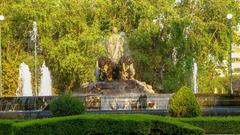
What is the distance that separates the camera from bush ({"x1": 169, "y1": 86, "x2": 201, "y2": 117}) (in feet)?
66.4

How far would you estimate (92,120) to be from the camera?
14312 millimetres

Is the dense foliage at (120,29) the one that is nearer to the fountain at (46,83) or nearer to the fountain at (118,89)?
the fountain at (46,83)

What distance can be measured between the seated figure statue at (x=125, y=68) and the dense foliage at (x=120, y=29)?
15.3 meters

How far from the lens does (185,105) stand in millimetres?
20266

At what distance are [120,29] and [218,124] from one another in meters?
30.1

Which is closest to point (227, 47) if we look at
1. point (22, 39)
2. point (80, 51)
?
point (80, 51)

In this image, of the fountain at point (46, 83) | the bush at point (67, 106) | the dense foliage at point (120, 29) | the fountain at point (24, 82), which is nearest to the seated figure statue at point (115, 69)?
the bush at point (67, 106)

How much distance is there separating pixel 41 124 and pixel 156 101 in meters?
12.3

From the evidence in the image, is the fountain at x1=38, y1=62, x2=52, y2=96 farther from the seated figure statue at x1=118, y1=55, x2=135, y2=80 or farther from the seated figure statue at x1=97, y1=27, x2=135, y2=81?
the seated figure statue at x1=118, y1=55, x2=135, y2=80

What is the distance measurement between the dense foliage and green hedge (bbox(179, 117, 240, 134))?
26167mm

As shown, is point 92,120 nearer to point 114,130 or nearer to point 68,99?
point 114,130

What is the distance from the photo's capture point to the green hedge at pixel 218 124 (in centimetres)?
1869

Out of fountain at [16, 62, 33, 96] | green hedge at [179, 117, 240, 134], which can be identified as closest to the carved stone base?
green hedge at [179, 117, 240, 134]

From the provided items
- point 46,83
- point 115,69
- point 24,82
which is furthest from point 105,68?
point 24,82
